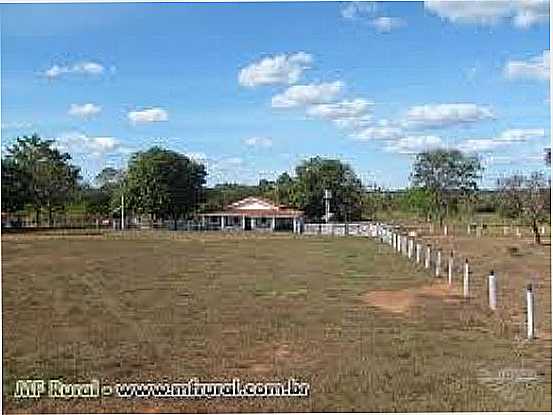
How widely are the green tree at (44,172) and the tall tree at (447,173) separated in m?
4.06

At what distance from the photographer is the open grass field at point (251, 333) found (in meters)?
6.35

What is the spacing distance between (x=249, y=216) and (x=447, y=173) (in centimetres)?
322

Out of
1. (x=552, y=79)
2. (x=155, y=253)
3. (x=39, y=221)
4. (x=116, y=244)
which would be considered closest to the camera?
(x=552, y=79)

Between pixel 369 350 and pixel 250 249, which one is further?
pixel 250 249

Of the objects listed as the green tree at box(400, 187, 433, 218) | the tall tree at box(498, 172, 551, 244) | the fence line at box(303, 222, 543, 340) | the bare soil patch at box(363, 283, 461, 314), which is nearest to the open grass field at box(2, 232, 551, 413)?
the bare soil patch at box(363, 283, 461, 314)

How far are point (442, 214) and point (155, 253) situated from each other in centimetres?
736

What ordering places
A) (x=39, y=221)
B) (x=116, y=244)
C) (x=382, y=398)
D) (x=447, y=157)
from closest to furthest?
(x=382, y=398)
(x=447, y=157)
(x=116, y=244)
(x=39, y=221)

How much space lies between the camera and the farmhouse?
12.0 m

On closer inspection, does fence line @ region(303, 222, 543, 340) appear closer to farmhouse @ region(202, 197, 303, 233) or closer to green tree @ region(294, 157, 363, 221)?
green tree @ region(294, 157, 363, 221)

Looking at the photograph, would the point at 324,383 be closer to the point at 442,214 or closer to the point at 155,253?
the point at 155,253

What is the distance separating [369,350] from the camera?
7.48 meters

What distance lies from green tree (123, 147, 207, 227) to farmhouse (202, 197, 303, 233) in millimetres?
509

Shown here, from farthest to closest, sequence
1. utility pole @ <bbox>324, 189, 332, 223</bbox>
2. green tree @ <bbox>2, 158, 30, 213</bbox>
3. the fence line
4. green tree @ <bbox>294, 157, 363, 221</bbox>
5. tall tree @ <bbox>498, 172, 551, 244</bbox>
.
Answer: tall tree @ <bbox>498, 172, 551, 244</bbox> < utility pole @ <bbox>324, 189, 332, 223</bbox> < the fence line < green tree @ <bbox>2, 158, 30, 213</bbox> < green tree @ <bbox>294, 157, 363, 221</bbox>

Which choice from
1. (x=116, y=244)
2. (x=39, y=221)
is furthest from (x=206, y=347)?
(x=39, y=221)
